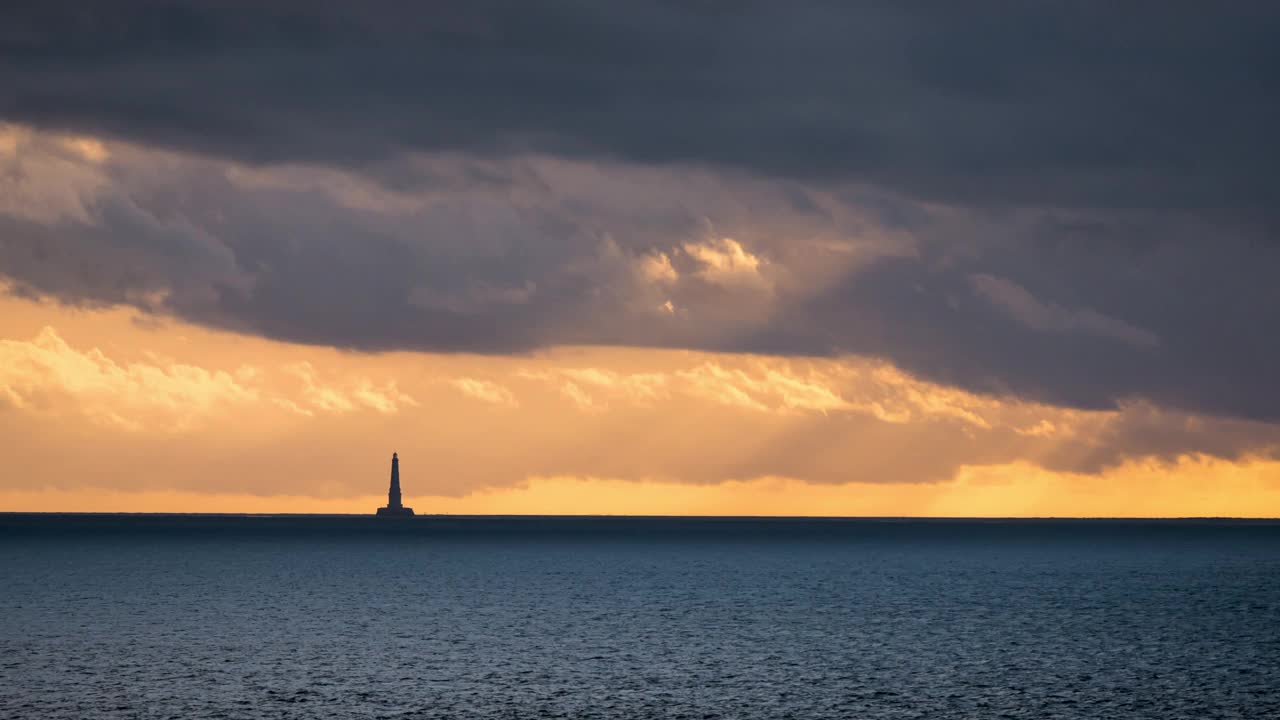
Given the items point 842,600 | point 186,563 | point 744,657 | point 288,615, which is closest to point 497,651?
point 744,657

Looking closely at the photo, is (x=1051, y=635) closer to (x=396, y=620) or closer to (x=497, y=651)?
(x=497, y=651)

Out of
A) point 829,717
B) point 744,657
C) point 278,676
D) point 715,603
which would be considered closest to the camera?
point 829,717

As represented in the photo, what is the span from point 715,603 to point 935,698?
55820 millimetres

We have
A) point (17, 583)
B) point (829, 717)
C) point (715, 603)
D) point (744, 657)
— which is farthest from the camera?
point (17, 583)

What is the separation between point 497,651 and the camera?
7812 centimetres

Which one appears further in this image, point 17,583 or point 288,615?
point 17,583

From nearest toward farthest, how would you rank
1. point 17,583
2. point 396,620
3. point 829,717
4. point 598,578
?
point 829,717 < point 396,620 < point 17,583 < point 598,578

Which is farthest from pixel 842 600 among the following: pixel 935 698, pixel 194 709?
pixel 194 709

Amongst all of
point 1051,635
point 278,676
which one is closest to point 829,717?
point 278,676

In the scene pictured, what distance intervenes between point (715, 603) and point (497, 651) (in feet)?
133

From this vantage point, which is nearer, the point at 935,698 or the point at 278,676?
the point at 935,698

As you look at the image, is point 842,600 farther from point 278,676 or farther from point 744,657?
point 278,676

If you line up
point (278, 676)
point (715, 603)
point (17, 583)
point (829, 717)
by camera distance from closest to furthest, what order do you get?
point (829, 717) → point (278, 676) → point (715, 603) → point (17, 583)

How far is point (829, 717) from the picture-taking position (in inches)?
2196
